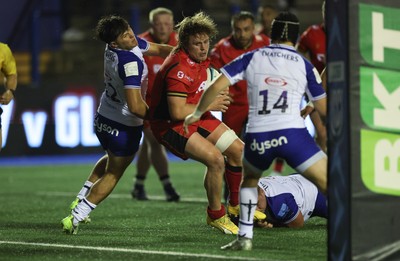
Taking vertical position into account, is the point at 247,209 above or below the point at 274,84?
below

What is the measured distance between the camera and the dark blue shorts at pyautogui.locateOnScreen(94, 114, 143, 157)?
9.36m

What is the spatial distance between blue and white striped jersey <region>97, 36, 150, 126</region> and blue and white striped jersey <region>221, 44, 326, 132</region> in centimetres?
174

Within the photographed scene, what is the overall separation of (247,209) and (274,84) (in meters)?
0.99

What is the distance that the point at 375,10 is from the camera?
263 inches

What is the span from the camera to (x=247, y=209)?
7.69 metres

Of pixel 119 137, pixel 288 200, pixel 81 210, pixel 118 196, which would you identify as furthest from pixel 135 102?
pixel 118 196

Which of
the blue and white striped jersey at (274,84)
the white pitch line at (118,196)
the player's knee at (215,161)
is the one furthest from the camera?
the white pitch line at (118,196)

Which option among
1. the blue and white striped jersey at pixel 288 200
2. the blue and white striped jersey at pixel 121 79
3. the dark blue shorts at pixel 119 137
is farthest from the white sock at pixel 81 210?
the blue and white striped jersey at pixel 288 200

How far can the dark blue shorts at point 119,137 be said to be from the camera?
9.36 m

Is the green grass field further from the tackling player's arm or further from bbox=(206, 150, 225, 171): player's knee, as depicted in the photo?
the tackling player's arm

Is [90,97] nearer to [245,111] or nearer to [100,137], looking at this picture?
[245,111]

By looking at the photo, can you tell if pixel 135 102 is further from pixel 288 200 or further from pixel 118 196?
pixel 118 196

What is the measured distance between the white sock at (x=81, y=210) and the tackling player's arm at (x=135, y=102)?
98 cm

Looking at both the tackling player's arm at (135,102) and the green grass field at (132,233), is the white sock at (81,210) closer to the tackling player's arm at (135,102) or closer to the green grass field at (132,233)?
the green grass field at (132,233)
